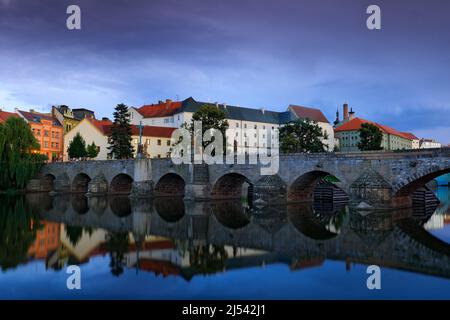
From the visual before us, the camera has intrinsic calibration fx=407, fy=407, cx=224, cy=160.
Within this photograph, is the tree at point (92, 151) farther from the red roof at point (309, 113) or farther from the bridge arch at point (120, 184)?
the red roof at point (309, 113)

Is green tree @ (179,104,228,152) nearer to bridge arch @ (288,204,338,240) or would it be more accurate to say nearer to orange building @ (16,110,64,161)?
bridge arch @ (288,204,338,240)

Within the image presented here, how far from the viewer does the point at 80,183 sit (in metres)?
51.1

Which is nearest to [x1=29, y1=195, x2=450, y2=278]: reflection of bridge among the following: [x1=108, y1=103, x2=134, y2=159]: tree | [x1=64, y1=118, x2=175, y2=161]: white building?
[x1=108, y1=103, x2=134, y2=159]: tree

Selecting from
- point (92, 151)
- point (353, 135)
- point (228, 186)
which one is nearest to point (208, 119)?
point (228, 186)

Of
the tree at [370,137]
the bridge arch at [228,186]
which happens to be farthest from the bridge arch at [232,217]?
the tree at [370,137]

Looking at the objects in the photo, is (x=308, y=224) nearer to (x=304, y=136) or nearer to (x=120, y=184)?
(x=120, y=184)

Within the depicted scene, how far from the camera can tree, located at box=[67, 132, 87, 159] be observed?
58.7 metres

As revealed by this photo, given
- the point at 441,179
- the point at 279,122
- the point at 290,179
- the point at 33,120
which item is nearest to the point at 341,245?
the point at 290,179

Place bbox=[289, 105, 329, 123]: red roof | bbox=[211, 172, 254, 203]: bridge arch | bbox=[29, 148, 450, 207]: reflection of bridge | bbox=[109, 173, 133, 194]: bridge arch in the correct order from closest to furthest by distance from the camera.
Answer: bbox=[29, 148, 450, 207]: reflection of bridge, bbox=[211, 172, 254, 203]: bridge arch, bbox=[109, 173, 133, 194]: bridge arch, bbox=[289, 105, 329, 123]: red roof

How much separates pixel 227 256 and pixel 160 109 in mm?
66203

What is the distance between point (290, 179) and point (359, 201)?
21.0 ft

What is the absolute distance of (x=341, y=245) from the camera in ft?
52.9

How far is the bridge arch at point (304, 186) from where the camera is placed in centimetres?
3061
